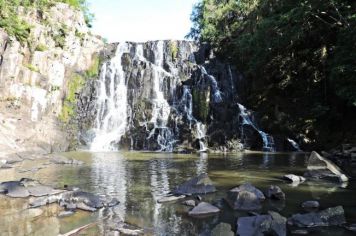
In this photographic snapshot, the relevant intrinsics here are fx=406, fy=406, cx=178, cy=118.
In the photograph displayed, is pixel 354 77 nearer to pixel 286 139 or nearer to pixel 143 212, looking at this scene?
pixel 286 139

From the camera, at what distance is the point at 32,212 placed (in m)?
12.1

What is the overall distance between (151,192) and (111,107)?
25.5 meters

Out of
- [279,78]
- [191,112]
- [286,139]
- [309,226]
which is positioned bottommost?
[309,226]

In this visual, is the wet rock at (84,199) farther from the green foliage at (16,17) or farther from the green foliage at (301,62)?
the green foliage at (16,17)

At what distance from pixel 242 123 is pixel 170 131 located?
6.72 meters

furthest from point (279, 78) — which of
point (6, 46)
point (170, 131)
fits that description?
point (6, 46)

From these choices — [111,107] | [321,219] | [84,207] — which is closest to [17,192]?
[84,207]

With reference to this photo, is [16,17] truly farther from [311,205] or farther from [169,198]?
[311,205]

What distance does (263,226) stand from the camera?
9781 millimetres

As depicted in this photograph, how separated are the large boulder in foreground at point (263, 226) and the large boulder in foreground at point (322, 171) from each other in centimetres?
864

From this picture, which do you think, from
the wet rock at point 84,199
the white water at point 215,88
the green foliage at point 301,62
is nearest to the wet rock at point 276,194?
the wet rock at point 84,199

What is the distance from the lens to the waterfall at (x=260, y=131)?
3600 centimetres

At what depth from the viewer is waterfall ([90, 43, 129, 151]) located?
37625 mm

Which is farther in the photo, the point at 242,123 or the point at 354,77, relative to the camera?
the point at 242,123
